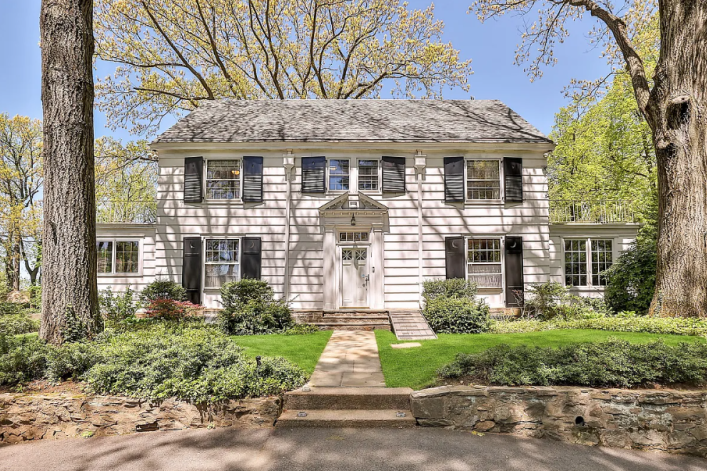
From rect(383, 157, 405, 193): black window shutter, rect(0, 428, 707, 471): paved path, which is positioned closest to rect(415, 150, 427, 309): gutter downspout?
rect(383, 157, 405, 193): black window shutter

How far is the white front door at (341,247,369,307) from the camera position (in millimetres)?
11656

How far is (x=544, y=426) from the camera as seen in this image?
430 cm

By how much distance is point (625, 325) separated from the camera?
8320mm

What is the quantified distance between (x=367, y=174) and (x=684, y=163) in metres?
7.87

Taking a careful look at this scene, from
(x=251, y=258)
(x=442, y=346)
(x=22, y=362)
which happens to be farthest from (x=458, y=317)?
(x=22, y=362)

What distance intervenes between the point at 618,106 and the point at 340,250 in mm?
17440

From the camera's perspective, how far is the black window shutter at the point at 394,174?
1175 centimetres

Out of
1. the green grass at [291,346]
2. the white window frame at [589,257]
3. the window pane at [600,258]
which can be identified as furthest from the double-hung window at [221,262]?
the window pane at [600,258]

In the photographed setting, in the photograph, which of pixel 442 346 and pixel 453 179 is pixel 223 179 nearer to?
pixel 453 179

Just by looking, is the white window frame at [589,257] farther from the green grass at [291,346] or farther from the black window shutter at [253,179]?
the black window shutter at [253,179]

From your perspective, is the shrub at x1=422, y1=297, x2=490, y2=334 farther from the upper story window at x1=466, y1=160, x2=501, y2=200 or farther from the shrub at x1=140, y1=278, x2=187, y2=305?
the shrub at x1=140, y1=278, x2=187, y2=305

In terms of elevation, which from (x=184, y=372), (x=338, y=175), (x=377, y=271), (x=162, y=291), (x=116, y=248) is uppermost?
(x=338, y=175)

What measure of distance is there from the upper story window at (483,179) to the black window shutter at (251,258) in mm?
6756

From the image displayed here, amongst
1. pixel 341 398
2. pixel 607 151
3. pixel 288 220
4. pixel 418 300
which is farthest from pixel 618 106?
pixel 341 398
